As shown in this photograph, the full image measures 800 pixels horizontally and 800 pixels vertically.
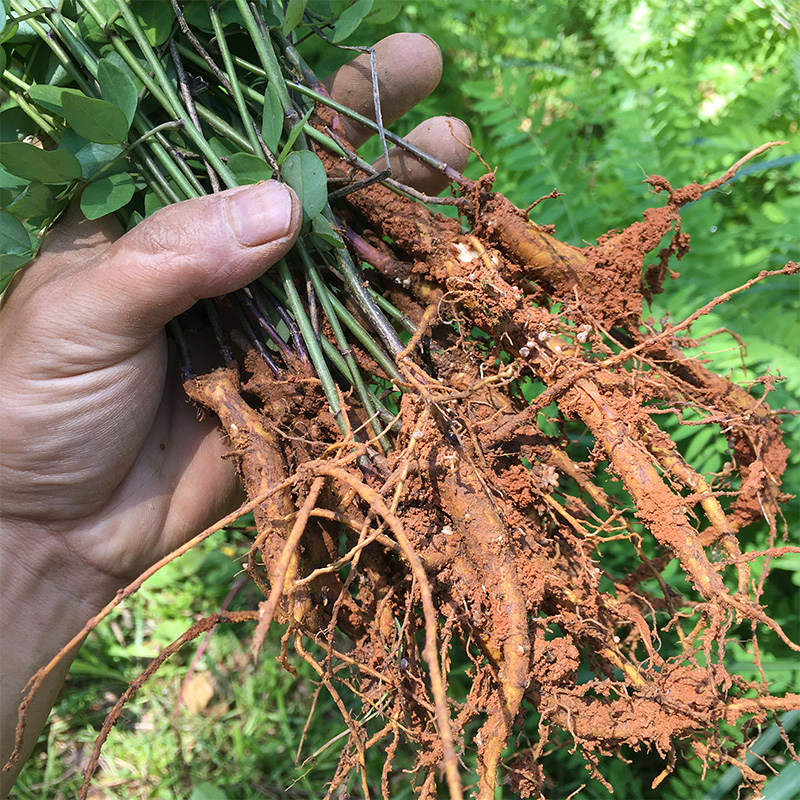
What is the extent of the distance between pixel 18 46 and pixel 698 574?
182 centimetres

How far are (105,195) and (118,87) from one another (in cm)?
22

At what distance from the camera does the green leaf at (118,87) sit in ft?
3.74

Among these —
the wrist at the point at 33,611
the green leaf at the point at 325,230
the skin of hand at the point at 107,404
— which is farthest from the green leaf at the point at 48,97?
the wrist at the point at 33,611

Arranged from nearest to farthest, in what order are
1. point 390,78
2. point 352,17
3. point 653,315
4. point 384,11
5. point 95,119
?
1. point 95,119
2. point 352,17
3. point 384,11
4. point 390,78
5. point 653,315

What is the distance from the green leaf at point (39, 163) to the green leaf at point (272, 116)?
380mm

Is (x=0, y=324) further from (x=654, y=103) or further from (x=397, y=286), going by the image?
(x=654, y=103)

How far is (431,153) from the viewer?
75.5 inches

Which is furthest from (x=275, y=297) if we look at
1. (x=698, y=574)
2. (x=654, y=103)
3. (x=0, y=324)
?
(x=654, y=103)

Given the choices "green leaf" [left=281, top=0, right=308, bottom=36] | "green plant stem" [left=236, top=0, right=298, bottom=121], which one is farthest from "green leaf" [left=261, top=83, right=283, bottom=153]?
"green leaf" [left=281, top=0, right=308, bottom=36]

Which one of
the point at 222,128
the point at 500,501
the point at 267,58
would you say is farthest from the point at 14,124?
the point at 500,501

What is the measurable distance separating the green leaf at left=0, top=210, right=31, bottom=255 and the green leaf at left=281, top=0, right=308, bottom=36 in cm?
72

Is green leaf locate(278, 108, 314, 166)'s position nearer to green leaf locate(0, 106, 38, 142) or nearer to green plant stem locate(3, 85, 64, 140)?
green plant stem locate(3, 85, 64, 140)

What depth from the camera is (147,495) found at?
1.64m

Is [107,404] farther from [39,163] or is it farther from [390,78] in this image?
[390,78]
